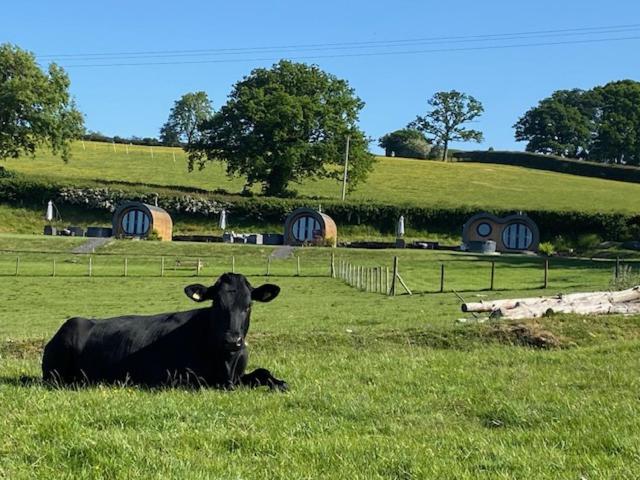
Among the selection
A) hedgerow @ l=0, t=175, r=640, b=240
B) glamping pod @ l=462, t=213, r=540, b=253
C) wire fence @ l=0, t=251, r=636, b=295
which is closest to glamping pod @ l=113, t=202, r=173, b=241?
hedgerow @ l=0, t=175, r=640, b=240

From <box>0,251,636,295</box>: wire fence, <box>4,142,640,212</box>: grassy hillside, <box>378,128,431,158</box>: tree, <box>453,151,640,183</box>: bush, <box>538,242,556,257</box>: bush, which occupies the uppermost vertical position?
<box>378,128,431,158</box>: tree

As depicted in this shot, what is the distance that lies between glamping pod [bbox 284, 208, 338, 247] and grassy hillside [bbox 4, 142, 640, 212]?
1377 centimetres

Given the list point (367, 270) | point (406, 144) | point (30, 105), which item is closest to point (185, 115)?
point (406, 144)

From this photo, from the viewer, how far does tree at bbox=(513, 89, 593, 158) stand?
518 feet

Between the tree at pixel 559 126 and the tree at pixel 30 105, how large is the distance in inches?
4160

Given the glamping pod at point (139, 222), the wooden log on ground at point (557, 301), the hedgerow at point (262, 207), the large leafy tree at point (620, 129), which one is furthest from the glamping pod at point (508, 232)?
the large leafy tree at point (620, 129)

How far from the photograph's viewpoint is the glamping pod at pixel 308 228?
206ft

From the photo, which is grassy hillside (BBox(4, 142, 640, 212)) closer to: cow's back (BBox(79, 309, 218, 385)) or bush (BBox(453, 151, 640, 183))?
bush (BBox(453, 151, 640, 183))

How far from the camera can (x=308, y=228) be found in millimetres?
63844

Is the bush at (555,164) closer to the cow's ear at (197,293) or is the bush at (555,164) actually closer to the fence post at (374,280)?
the fence post at (374,280)

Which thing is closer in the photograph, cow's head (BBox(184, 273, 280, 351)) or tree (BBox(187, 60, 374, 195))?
cow's head (BBox(184, 273, 280, 351))

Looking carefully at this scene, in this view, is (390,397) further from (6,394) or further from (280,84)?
(280,84)

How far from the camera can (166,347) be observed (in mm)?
8648

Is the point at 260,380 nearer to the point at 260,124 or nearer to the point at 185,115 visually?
the point at 260,124
